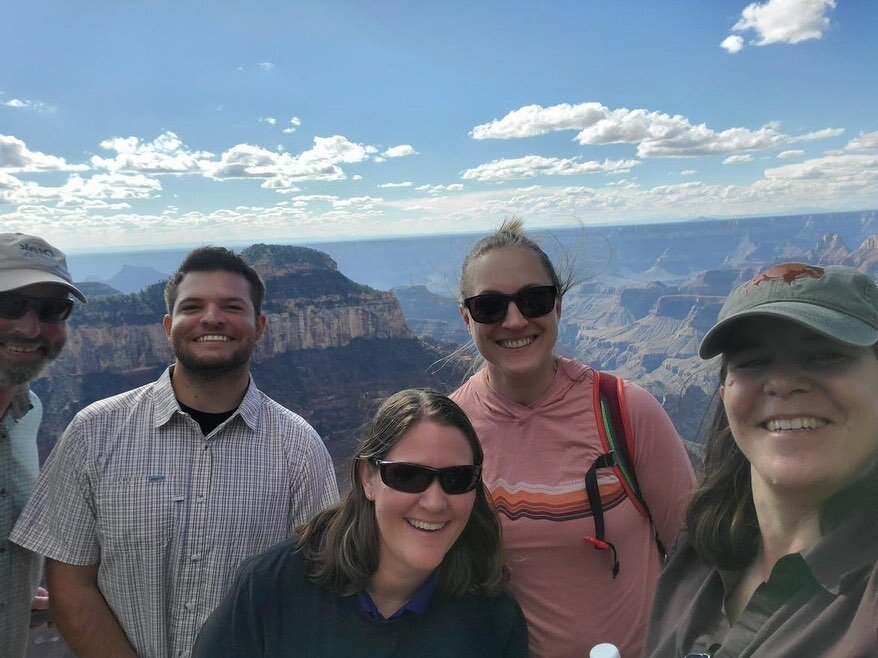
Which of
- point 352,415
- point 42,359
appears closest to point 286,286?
point 352,415

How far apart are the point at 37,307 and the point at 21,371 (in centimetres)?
36

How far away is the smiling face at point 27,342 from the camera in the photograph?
10.1ft

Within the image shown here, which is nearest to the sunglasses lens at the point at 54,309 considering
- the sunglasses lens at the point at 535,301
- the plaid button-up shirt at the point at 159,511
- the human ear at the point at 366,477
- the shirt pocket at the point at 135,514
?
the plaid button-up shirt at the point at 159,511

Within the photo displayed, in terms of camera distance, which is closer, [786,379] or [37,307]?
[786,379]

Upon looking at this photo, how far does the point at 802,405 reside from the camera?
55.4 inches

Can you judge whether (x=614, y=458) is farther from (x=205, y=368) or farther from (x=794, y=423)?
(x=205, y=368)

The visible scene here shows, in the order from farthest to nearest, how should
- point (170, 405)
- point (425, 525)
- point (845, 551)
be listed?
1. point (170, 405)
2. point (425, 525)
3. point (845, 551)

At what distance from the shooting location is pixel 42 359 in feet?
10.5

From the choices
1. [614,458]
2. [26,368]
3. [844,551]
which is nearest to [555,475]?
[614,458]

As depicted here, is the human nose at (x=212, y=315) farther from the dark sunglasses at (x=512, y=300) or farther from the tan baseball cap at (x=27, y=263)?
the dark sunglasses at (x=512, y=300)

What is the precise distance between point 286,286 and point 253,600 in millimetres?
58392

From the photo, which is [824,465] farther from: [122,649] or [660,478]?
[122,649]

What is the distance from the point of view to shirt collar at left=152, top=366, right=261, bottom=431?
2.67m

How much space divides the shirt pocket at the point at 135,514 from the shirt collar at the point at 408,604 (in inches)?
42.4
